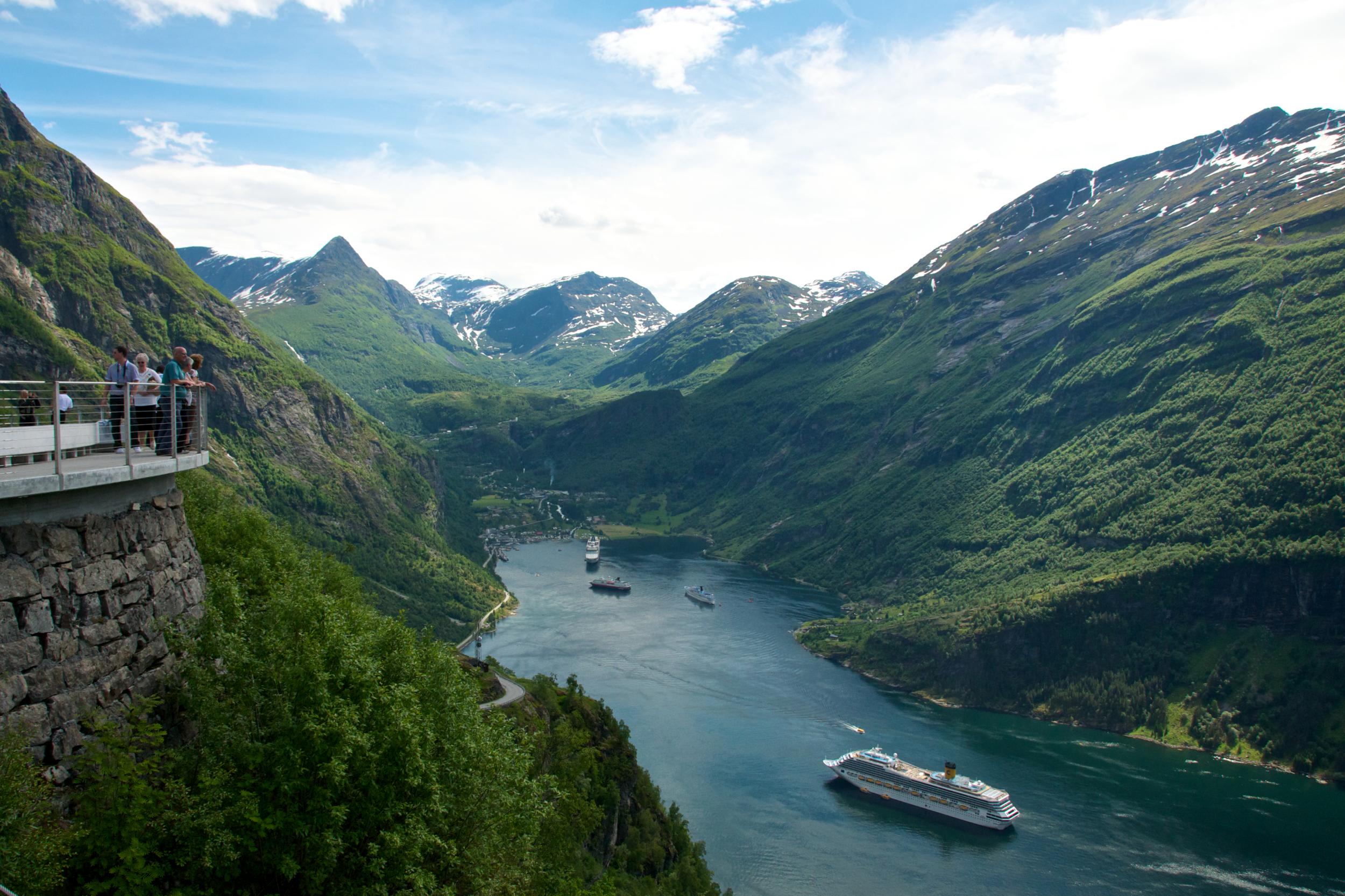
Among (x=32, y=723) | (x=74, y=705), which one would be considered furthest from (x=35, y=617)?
(x=74, y=705)

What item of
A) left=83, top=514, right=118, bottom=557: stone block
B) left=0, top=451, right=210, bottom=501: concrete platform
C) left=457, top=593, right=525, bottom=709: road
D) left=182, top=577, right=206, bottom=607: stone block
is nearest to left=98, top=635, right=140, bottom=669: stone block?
left=83, top=514, right=118, bottom=557: stone block

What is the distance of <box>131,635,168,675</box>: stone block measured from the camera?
620 inches

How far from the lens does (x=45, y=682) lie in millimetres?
13531

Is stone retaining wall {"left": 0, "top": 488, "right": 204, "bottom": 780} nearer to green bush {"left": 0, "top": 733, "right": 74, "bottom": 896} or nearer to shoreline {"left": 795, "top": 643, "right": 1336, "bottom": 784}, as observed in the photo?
green bush {"left": 0, "top": 733, "right": 74, "bottom": 896}

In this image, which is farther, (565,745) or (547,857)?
(565,745)

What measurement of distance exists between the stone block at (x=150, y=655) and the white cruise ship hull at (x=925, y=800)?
3474 inches

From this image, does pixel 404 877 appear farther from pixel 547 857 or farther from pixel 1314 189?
pixel 1314 189

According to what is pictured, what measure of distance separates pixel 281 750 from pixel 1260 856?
9855 centimetres

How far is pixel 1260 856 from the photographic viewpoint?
274 ft

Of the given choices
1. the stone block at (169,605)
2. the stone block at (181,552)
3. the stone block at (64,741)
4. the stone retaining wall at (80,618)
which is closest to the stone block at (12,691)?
the stone retaining wall at (80,618)

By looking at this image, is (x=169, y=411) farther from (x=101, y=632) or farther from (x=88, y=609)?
(x=101, y=632)

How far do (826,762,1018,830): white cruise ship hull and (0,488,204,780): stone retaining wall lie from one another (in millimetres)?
88063

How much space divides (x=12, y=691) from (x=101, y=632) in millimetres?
2021

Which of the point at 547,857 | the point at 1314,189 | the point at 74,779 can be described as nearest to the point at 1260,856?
the point at 547,857
